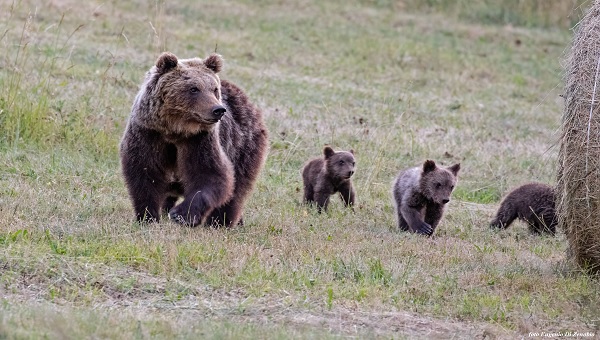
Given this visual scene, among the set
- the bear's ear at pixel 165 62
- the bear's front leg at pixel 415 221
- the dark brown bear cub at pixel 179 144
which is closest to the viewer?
the dark brown bear cub at pixel 179 144

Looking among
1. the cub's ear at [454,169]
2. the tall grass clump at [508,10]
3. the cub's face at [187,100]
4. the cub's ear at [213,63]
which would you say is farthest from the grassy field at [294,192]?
the tall grass clump at [508,10]

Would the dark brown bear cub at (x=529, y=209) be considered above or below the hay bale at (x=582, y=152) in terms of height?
below

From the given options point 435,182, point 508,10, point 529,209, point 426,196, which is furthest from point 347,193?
point 508,10

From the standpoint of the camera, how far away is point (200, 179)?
9.79 meters

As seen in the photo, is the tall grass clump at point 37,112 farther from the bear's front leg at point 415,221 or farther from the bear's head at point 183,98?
the bear's front leg at point 415,221

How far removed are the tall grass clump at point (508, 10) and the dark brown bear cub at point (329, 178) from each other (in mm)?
16855

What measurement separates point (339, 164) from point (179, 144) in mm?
3838

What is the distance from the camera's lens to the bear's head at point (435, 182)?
11977mm

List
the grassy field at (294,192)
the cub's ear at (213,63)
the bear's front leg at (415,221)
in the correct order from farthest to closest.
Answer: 1. the bear's front leg at (415,221)
2. the cub's ear at (213,63)
3. the grassy field at (294,192)

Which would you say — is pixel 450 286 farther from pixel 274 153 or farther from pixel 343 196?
pixel 274 153

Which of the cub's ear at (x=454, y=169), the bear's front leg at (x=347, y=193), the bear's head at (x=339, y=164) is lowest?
the bear's front leg at (x=347, y=193)

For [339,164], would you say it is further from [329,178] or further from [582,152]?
[582,152]

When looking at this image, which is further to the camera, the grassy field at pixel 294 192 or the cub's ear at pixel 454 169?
the cub's ear at pixel 454 169

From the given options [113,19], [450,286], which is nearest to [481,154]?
[450,286]
